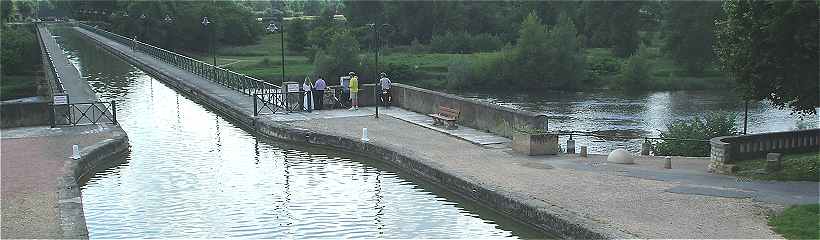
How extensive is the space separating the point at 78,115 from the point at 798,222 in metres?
21.6

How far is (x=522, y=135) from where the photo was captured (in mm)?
19875

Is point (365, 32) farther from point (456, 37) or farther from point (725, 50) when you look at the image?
point (725, 50)

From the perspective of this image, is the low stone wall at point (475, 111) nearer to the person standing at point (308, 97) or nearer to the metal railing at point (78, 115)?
the person standing at point (308, 97)

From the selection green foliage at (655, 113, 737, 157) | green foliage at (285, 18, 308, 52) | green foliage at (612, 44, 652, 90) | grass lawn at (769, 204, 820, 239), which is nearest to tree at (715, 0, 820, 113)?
grass lawn at (769, 204, 820, 239)

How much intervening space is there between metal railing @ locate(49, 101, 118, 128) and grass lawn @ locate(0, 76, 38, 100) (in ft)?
104

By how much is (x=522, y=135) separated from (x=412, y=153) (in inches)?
102

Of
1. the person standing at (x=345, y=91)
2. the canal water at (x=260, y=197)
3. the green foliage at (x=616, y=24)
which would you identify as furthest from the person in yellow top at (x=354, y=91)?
the green foliage at (x=616, y=24)

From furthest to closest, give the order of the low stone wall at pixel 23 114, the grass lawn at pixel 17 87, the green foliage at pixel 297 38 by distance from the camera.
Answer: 1. the green foliage at pixel 297 38
2. the grass lawn at pixel 17 87
3. the low stone wall at pixel 23 114

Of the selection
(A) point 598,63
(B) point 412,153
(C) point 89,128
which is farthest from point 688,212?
(A) point 598,63

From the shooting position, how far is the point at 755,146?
18.1m

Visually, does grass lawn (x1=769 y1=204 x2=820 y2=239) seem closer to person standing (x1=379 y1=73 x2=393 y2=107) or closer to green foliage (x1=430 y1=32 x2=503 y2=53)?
person standing (x1=379 y1=73 x2=393 y2=107)

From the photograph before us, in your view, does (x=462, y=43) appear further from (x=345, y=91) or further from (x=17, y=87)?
(x=345, y=91)

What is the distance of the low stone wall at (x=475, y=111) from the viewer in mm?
21297

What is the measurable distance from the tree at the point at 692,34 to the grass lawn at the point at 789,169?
187 ft
